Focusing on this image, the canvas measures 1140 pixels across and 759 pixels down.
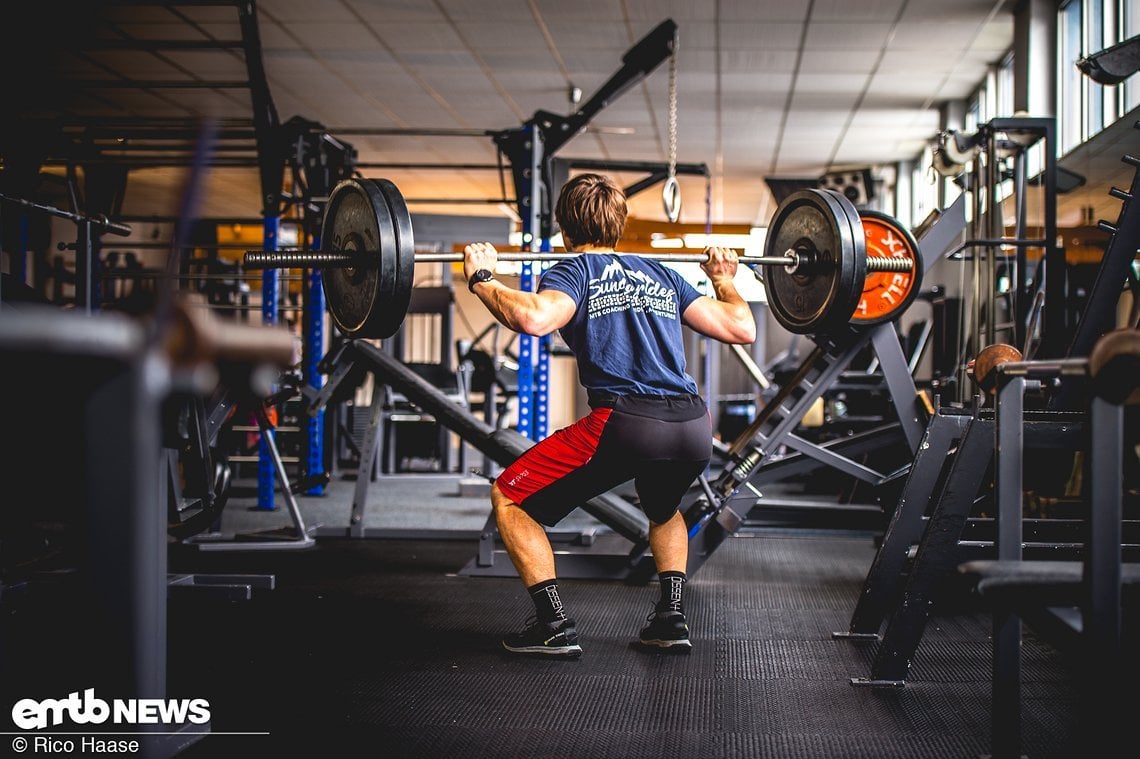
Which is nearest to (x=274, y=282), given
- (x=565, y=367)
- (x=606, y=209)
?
(x=606, y=209)

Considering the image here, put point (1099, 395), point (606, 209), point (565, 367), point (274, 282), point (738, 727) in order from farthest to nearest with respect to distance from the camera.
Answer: point (565, 367)
point (274, 282)
point (606, 209)
point (738, 727)
point (1099, 395)

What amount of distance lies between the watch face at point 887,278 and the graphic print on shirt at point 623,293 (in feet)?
3.67

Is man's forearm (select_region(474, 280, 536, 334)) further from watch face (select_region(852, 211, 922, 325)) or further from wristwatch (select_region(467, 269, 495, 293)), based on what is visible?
watch face (select_region(852, 211, 922, 325))

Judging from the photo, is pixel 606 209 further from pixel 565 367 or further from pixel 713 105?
pixel 565 367

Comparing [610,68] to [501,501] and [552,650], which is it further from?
[552,650]

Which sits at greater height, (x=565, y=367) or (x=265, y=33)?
(x=265, y=33)

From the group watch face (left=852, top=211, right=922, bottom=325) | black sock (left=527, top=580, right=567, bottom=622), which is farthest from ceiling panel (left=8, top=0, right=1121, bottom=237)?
black sock (left=527, top=580, right=567, bottom=622)

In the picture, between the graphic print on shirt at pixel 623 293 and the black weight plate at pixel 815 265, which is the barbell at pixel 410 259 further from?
the graphic print on shirt at pixel 623 293

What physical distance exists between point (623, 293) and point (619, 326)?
0.27 feet

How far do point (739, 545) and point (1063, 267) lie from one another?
198 centimetres

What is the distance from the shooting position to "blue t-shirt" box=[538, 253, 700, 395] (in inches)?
92.6

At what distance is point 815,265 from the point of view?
268cm

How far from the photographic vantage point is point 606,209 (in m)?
2.43

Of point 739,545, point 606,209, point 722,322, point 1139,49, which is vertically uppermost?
point 1139,49
